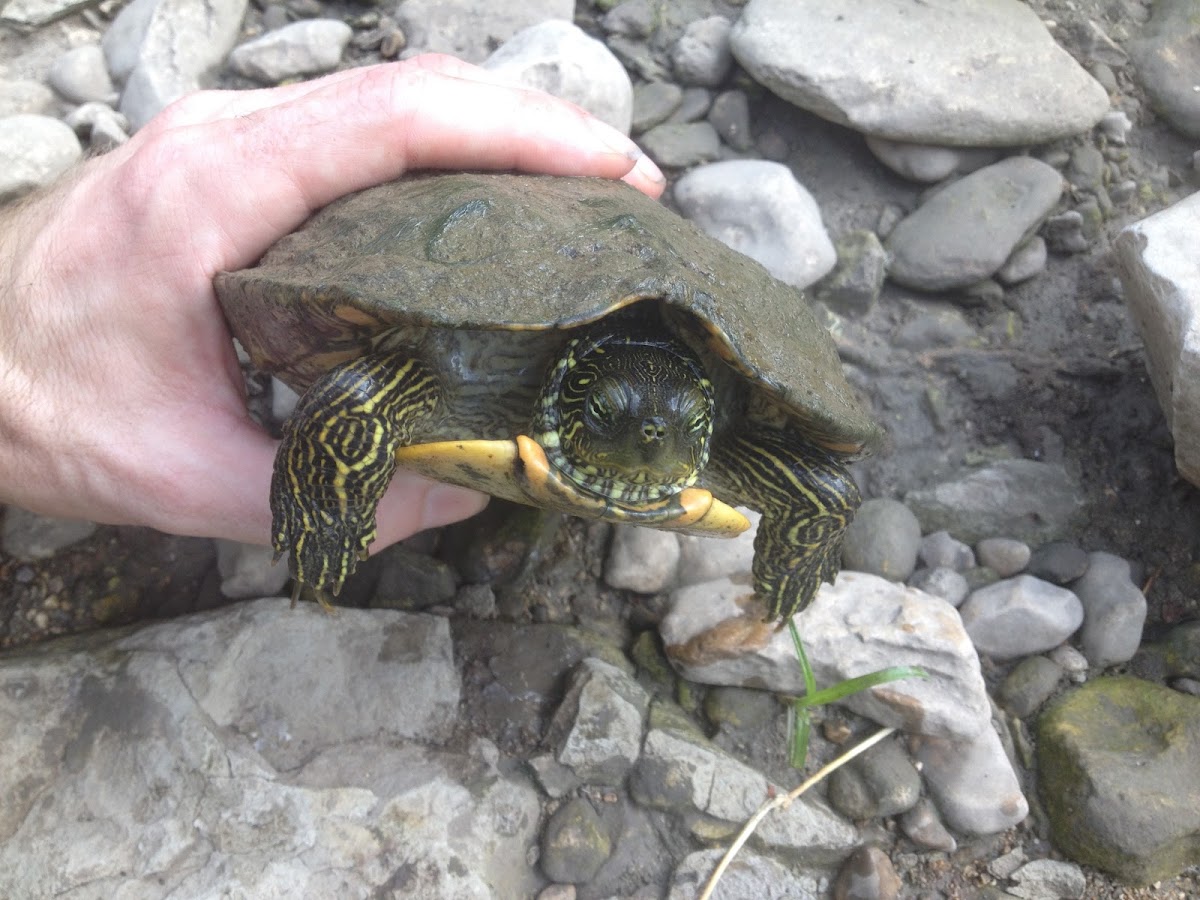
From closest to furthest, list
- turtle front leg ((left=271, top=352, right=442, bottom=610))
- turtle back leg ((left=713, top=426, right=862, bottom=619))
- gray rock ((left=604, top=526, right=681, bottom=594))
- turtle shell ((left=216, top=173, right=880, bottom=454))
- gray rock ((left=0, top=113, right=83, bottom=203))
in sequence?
turtle shell ((left=216, top=173, right=880, bottom=454))
turtle front leg ((left=271, top=352, right=442, bottom=610))
turtle back leg ((left=713, top=426, right=862, bottom=619))
gray rock ((left=604, top=526, right=681, bottom=594))
gray rock ((left=0, top=113, right=83, bottom=203))

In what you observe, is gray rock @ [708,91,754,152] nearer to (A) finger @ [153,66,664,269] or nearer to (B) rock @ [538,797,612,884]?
(A) finger @ [153,66,664,269]

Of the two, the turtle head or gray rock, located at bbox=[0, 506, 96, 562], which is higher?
the turtle head


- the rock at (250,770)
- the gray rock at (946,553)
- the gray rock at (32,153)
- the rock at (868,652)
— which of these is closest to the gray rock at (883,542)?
the gray rock at (946,553)

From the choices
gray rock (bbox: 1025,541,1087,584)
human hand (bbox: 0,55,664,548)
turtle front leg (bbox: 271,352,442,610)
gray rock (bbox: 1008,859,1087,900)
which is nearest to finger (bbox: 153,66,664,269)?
human hand (bbox: 0,55,664,548)

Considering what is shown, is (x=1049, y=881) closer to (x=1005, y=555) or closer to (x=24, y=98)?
(x=1005, y=555)

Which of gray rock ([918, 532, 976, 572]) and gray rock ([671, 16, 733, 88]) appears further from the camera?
gray rock ([671, 16, 733, 88])

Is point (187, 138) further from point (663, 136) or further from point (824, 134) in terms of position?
point (824, 134)

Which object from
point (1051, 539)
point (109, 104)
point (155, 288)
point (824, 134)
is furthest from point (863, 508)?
point (109, 104)

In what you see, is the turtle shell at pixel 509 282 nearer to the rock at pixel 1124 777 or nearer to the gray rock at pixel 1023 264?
the rock at pixel 1124 777

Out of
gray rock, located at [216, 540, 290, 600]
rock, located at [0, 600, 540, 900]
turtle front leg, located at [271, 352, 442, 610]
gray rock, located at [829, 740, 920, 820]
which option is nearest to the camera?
turtle front leg, located at [271, 352, 442, 610]
